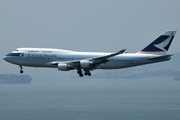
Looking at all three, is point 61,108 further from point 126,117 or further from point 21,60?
point 21,60

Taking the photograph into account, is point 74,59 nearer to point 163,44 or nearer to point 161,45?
point 161,45

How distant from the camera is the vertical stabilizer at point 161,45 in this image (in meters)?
74.1

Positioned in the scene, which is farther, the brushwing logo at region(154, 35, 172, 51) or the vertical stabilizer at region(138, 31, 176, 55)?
the brushwing logo at region(154, 35, 172, 51)

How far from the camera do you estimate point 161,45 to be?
7488 centimetres

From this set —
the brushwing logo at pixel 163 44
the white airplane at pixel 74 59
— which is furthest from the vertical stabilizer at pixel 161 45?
the white airplane at pixel 74 59

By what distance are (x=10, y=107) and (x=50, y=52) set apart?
11776 cm

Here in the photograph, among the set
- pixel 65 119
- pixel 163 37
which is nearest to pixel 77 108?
pixel 65 119

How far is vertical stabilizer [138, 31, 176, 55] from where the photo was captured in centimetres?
7412

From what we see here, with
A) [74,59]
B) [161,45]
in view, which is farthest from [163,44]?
[74,59]

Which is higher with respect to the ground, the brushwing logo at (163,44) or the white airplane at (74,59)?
the brushwing logo at (163,44)

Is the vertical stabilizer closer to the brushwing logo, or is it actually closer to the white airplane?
the brushwing logo

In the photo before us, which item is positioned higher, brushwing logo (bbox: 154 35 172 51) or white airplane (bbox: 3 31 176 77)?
brushwing logo (bbox: 154 35 172 51)

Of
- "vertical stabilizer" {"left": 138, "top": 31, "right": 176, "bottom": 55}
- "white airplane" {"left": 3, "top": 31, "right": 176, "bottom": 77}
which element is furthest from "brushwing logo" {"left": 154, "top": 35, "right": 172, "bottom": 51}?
"white airplane" {"left": 3, "top": 31, "right": 176, "bottom": 77}

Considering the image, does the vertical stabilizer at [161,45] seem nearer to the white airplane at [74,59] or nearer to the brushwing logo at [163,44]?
the brushwing logo at [163,44]
